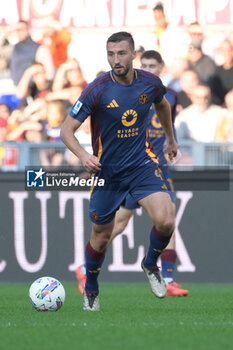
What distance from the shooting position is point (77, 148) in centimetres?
673

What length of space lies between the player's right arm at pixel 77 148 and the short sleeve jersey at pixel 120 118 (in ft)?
0.54

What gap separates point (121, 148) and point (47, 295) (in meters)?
1.41

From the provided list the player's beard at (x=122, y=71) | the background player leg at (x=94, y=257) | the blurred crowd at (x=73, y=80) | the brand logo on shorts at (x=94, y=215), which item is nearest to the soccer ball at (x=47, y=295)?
the background player leg at (x=94, y=257)

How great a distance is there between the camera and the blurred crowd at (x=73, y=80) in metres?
13.3

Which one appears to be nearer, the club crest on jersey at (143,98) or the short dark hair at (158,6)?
the club crest on jersey at (143,98)

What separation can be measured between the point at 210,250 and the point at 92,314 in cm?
443

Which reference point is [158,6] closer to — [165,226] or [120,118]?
[120,118]

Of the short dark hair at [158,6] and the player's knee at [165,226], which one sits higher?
the short dark hair at [158,6]

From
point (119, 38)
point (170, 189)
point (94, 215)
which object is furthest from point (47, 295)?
point (170, 189)

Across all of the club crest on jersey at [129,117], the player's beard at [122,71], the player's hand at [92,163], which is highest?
the player's beard at [122,71]

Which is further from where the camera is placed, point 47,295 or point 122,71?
point 47,295

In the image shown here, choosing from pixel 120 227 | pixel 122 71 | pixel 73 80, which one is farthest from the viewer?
pixel 73 80

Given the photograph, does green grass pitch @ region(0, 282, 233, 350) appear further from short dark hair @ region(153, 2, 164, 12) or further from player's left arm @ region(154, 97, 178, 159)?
short dark hair @ region(153, 2, 164, 12)

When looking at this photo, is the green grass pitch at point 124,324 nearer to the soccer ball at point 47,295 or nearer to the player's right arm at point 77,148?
the soccer ball at point 47,295
